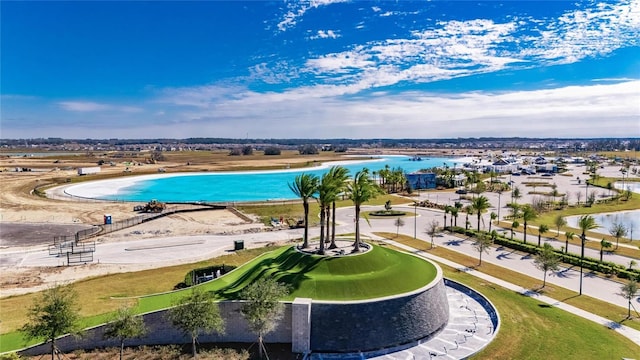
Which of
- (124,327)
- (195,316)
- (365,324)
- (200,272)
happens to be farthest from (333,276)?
(200,272)

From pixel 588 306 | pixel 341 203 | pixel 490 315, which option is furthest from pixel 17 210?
pixel 588 306

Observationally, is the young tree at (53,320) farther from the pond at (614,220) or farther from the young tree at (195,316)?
the pond at (614,220)

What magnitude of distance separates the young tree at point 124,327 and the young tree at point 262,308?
260 inches

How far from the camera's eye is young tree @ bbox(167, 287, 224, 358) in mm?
24984

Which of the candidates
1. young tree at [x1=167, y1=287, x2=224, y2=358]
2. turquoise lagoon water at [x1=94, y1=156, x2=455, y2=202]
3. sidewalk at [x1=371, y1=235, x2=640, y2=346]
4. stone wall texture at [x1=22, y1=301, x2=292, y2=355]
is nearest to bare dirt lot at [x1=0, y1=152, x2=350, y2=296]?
turquoise lagoon water at [x1=94, y1=156, x2=455, y2=202]

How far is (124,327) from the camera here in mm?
24734

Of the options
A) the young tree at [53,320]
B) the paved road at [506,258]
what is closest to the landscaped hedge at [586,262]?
the paved road at [506,258]

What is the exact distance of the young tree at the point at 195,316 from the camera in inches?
984

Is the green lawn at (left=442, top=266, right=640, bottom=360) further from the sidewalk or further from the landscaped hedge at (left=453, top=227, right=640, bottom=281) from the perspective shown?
the landscaped hedge at (left=453, top=227, right=640, bottom=281)

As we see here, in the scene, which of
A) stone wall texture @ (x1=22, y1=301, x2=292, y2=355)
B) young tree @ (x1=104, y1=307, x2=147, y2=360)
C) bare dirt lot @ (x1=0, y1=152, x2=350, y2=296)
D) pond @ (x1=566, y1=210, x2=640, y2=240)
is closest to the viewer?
young tree @ (x1=104, y1=307, x2=147, y2=360)

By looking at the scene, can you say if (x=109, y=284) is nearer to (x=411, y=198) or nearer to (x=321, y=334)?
(x=321, y=334)

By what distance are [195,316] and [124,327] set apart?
433 centimetres

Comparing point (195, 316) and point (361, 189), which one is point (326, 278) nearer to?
point (361, 189)

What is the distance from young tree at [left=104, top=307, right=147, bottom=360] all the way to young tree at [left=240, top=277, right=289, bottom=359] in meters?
6.60
